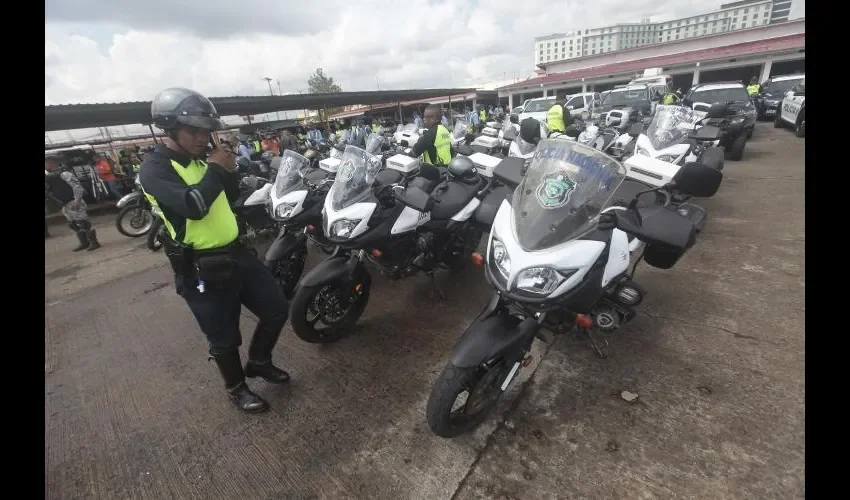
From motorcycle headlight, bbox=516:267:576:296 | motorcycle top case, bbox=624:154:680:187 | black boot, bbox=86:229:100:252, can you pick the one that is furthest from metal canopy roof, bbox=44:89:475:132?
motorcycle top case, bbox=624:154:680:187

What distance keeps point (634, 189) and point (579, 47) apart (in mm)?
101116

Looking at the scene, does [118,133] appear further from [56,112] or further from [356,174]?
[356,174]

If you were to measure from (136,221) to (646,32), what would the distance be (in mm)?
107122

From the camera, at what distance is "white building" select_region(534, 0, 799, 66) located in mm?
72425

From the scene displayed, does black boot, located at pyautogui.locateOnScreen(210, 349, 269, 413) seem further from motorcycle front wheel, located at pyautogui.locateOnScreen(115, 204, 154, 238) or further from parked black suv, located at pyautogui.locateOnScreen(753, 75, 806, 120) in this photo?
parked black suv, located at pyautogui.locateOnScreen(753, 75, 806, 120)

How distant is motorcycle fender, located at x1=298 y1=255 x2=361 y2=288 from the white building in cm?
8689

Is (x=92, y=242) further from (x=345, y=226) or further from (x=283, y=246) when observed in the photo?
(x=345, y=226)

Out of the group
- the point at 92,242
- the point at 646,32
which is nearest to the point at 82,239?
the point at 92,242

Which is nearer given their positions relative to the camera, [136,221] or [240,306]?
[240,306]

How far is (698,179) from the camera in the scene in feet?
5.03

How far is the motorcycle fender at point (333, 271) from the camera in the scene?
8.52 ft

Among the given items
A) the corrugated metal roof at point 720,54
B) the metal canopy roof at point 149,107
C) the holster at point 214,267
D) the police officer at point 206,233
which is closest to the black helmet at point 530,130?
the police officer at point 206,233

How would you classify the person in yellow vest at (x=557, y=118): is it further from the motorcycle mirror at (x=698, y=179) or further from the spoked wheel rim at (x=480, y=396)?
the spoked wheel rim at (x=480, y=396)
